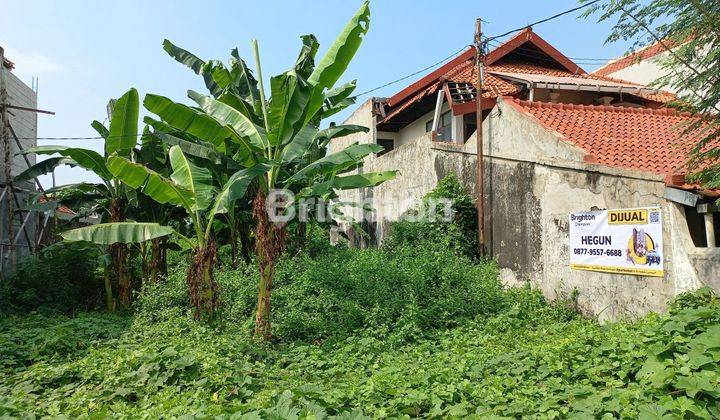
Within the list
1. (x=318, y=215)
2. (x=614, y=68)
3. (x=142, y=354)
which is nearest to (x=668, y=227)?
(x=142, y=354)

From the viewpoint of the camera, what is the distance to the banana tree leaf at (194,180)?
21.8 feet

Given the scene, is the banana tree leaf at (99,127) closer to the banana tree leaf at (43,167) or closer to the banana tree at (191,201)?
the banana tree leaf at (43,167)

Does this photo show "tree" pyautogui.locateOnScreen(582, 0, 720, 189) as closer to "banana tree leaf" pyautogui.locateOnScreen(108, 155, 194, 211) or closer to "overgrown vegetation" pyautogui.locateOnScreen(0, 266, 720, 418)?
"overgrown vegetation" pyautogui.locateOnScreen(0, 266, 720, 418)

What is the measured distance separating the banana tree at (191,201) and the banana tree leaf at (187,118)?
1.86 feet

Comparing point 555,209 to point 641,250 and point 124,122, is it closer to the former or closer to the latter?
point 641,250

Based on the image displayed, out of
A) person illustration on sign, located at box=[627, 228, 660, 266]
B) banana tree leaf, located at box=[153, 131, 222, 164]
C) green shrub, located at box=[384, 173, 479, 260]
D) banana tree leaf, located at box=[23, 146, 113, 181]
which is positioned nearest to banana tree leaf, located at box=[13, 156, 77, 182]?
banana tree leaf, located at box=[23, 146, 113, 181]

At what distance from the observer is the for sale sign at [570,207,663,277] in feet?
20.4

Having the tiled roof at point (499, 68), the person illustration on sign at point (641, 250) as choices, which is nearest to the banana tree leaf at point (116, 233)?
the person illustration on sign at point (641, 250)

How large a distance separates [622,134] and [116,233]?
8592 millimetres

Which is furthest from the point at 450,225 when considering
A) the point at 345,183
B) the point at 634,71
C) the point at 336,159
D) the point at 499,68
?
the point at 634,71

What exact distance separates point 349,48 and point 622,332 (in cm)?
465

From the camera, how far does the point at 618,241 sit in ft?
22.1

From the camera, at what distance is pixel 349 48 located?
645 centimetres

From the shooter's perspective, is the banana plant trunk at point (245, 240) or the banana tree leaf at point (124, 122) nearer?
the banana tree leaf at point (124, 122)
